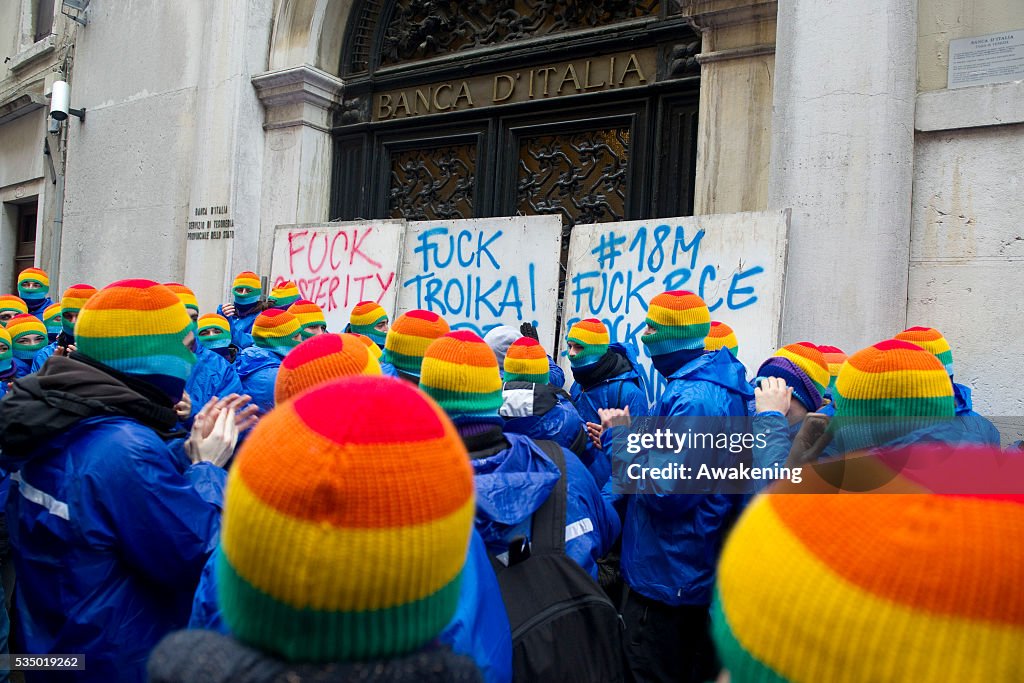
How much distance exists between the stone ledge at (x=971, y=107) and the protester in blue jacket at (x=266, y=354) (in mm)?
4071

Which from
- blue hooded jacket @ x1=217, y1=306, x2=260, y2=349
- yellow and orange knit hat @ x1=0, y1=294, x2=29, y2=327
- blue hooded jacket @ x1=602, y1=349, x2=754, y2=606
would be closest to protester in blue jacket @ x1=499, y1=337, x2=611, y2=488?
blue hooded jacket @ x1=602, y1=349, x2=754, y2=606

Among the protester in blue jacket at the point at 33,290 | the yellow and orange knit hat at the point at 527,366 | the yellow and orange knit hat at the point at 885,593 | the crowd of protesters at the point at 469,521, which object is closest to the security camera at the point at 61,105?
the protester in blue jacket at the point at 33,290

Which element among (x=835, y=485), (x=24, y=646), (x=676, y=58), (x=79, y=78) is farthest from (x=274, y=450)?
(x=79, y=78)

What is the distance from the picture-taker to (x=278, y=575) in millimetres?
966

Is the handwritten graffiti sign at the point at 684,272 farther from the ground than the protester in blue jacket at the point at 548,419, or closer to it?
farther from the ground

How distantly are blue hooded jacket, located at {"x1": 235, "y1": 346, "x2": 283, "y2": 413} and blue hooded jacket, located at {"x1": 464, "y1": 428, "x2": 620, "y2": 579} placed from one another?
215 cm

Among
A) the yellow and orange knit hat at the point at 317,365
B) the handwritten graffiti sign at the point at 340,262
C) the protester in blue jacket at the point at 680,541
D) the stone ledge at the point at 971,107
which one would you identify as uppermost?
the stone ledge at the point at 971,107

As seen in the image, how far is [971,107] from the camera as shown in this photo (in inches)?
191

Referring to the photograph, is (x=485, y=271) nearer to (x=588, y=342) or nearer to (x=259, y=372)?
(x=588, y=342)

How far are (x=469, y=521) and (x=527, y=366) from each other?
8.56 feet

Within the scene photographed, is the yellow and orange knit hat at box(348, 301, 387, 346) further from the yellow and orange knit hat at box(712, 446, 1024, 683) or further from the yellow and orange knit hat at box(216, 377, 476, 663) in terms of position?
the yellow and orange knit hat at box(712, 446, 1024, 683)

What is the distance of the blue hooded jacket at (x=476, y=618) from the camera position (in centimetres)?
139

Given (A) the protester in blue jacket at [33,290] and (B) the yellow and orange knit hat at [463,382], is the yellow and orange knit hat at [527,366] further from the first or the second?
(A) the protester in blue jacket at [33,290]

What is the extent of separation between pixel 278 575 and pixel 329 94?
29.6 feet
